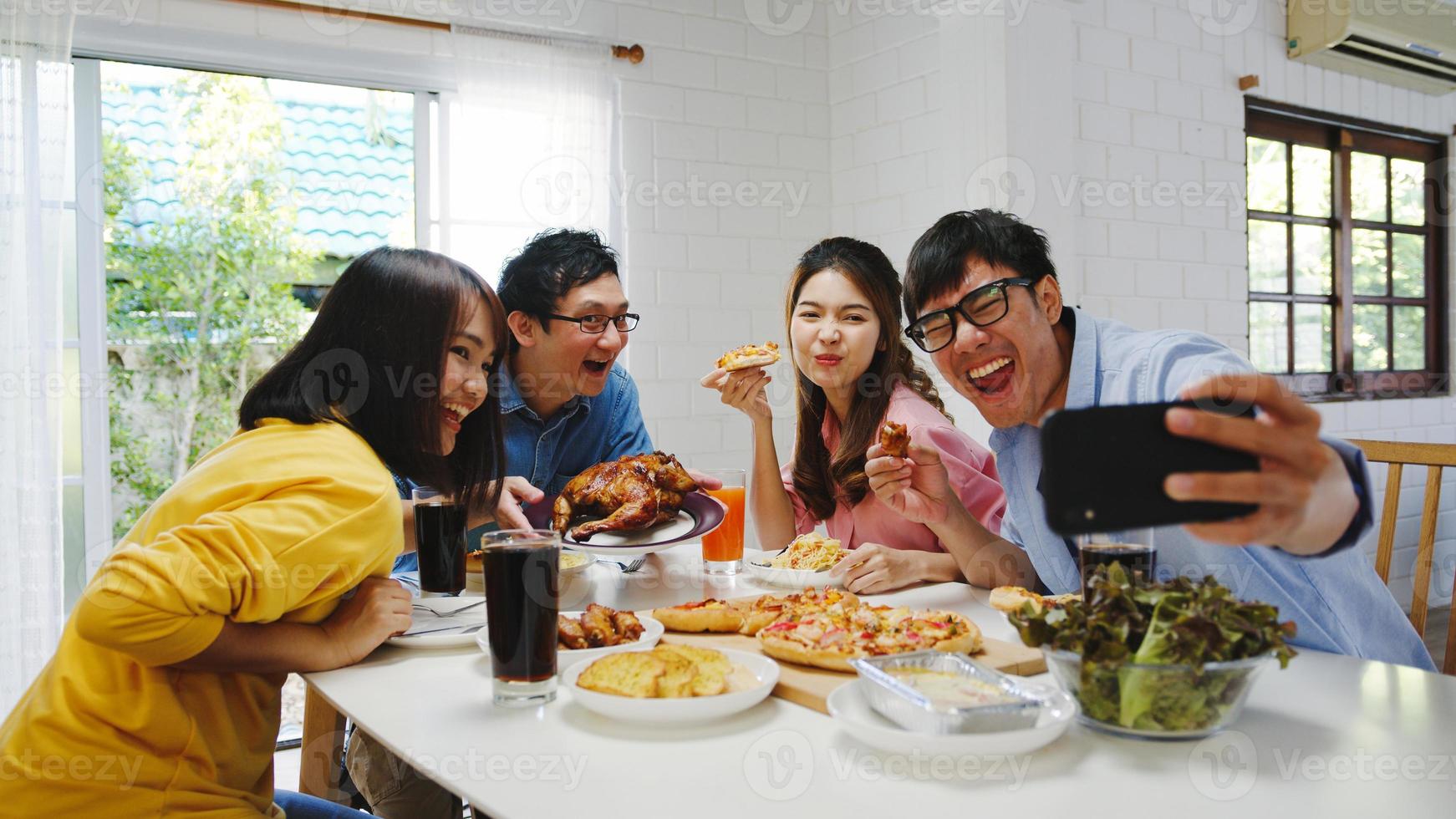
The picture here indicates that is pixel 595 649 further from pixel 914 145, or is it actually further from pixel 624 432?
pixel 914 145

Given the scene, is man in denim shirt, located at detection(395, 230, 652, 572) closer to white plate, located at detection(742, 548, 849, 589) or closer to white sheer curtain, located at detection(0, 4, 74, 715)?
white plate, located at detection(742, 548, 849, 589)

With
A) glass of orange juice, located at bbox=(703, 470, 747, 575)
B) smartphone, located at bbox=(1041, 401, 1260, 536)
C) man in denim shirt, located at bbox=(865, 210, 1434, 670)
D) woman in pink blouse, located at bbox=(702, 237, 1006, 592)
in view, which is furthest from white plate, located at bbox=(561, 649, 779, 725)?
woman in pink blouse, located at bbox=(702, 237, 1006, 592)

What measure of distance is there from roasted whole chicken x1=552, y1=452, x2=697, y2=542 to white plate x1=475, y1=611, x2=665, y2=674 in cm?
41

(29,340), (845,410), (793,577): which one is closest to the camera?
(793,577)

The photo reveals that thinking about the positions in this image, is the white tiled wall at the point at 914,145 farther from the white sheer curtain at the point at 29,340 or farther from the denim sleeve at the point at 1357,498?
the denim sleeve at the point at 1357,498

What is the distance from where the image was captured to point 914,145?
4340 mm

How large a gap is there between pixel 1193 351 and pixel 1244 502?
824 millimetres

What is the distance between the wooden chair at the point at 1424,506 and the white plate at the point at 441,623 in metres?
1.59

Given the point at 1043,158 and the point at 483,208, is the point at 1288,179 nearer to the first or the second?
the point at 1043,158

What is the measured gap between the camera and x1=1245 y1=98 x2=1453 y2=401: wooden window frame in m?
5.00

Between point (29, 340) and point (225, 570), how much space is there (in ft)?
8.52

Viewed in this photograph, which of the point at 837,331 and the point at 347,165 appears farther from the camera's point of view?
the point at 347,165

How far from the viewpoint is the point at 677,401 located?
4332 millimetres

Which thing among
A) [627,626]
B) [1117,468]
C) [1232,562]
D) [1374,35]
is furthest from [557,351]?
[1374,35]
